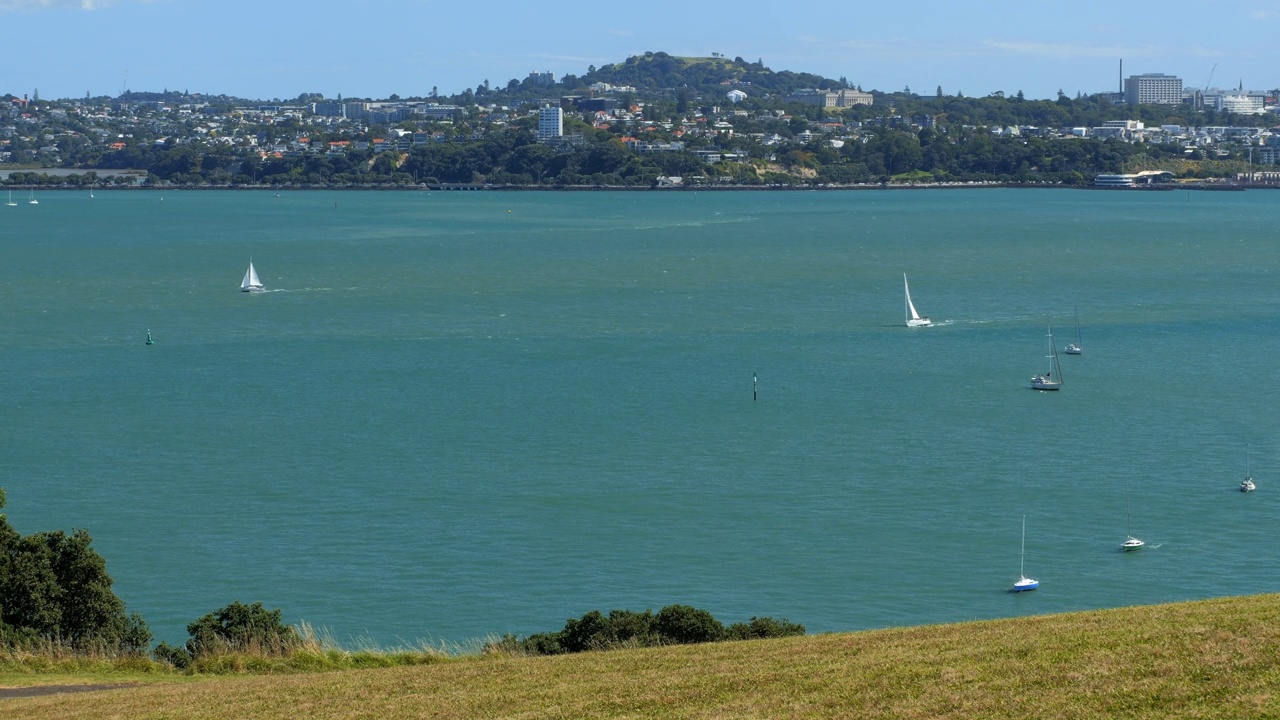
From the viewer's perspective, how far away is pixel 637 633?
53.5 ft

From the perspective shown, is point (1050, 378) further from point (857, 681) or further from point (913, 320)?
point (857, 681)

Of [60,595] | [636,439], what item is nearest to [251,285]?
[636,439]

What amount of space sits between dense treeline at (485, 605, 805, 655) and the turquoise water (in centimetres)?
534

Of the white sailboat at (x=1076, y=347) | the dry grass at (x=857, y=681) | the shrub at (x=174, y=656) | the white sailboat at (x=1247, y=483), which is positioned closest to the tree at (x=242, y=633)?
the shrub at (x=174, y=656)

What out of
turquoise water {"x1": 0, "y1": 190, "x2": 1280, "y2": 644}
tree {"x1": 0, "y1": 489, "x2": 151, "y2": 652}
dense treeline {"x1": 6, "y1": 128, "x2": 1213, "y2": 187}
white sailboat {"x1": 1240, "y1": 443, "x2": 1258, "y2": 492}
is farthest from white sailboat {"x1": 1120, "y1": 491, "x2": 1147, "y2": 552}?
dense treeline {"x1": 6, "y1": 128, "x2": 1213, "y2": 187}

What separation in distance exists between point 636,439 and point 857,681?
23.1 meters

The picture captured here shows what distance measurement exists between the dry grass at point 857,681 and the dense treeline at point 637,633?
2256 millimetres

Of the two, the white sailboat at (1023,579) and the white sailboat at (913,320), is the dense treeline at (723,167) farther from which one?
the white sailboat at (1023,579)

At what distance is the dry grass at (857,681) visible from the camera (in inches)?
403

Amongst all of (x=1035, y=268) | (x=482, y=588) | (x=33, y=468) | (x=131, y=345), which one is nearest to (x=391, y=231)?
(x=1035, y=268)

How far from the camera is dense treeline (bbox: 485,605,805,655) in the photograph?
52.7ft

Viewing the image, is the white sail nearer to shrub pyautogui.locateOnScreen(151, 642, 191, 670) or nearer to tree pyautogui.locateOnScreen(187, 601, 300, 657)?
tree pyautogui.locateOnScreen(187, 601, 300, 657)

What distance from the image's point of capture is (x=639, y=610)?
22.5m

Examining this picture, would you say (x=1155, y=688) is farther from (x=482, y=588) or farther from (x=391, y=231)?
Result: (x=391, y=231)
